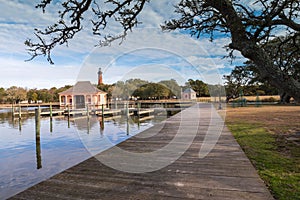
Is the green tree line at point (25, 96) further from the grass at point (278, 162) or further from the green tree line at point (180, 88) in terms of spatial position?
the grass at point (278, 162)

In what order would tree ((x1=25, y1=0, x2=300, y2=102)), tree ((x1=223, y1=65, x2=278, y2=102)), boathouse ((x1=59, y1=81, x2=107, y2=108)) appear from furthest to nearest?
boathouse ((x1=59, y1=81, x2=107, y2=108)) → tree ((x1=223, y1=65, x2=278, y2=102)) → tree ((x1=25, y1=0, x2=300, y2=102))

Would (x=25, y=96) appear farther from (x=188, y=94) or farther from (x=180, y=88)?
(x=188, y=94)

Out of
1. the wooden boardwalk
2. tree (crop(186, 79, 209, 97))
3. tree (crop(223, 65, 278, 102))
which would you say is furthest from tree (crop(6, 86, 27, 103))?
the wooden boardwalk

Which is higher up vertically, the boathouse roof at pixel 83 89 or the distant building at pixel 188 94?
the boathouse roof at pixel 83 89

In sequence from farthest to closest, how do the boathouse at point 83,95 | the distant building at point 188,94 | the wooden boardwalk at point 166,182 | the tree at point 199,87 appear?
the distant building at point 188,94 < the tree at point 199,87 < the boathouse at point 83,95 < the wooden boardwalk at point 166,182

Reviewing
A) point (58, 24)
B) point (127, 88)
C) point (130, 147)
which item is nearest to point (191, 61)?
point (130, 147)

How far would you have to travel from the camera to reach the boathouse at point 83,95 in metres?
29.5

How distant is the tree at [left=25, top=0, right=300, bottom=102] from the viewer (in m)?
2.02

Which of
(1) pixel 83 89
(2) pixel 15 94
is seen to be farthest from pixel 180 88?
(2) pixel 15 94

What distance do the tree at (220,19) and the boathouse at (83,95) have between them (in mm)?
26980

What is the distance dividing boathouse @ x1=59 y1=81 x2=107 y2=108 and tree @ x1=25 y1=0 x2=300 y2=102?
26980mm

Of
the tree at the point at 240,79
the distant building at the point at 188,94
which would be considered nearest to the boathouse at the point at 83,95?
the distant building at the point at 188,94

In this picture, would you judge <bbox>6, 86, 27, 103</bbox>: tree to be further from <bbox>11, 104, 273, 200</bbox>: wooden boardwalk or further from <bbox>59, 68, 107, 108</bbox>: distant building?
<bbox>11, 104, 273, 200</bbox>: wooden boardwalk

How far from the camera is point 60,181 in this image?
301 cm
